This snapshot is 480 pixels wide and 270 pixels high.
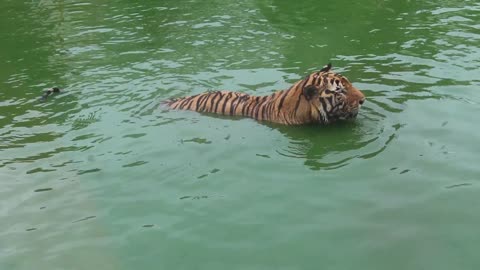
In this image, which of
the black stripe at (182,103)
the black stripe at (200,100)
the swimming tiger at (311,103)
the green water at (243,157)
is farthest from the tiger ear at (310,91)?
the black stripe at (182,103)

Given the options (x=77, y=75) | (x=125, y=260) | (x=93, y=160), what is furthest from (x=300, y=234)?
(x=77, y=75)

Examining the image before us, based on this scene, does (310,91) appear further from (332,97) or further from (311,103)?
(332,97)

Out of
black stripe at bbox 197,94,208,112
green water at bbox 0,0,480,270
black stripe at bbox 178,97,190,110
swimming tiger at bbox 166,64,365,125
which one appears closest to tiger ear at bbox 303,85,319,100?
swimming tiger at bbox 166,64,365,125

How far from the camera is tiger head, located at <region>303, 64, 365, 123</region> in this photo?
7.80 m

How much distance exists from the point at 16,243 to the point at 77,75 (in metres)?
5.63

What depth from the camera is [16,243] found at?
5996mm

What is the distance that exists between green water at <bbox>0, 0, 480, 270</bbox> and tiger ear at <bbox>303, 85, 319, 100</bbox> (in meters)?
0.46

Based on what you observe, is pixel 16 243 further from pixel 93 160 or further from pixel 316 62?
pixel 316 62

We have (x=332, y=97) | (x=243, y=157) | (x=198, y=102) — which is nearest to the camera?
(x=243, y=157)

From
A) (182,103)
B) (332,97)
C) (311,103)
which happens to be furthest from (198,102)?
(332,97)

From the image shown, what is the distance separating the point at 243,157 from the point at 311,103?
1234 mm

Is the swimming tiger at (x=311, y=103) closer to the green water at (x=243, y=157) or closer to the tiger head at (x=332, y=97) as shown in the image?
the tiger head at (x=332, y=97)

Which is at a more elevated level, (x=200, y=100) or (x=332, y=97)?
(x=332, y=97)

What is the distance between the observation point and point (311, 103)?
26.0ft
